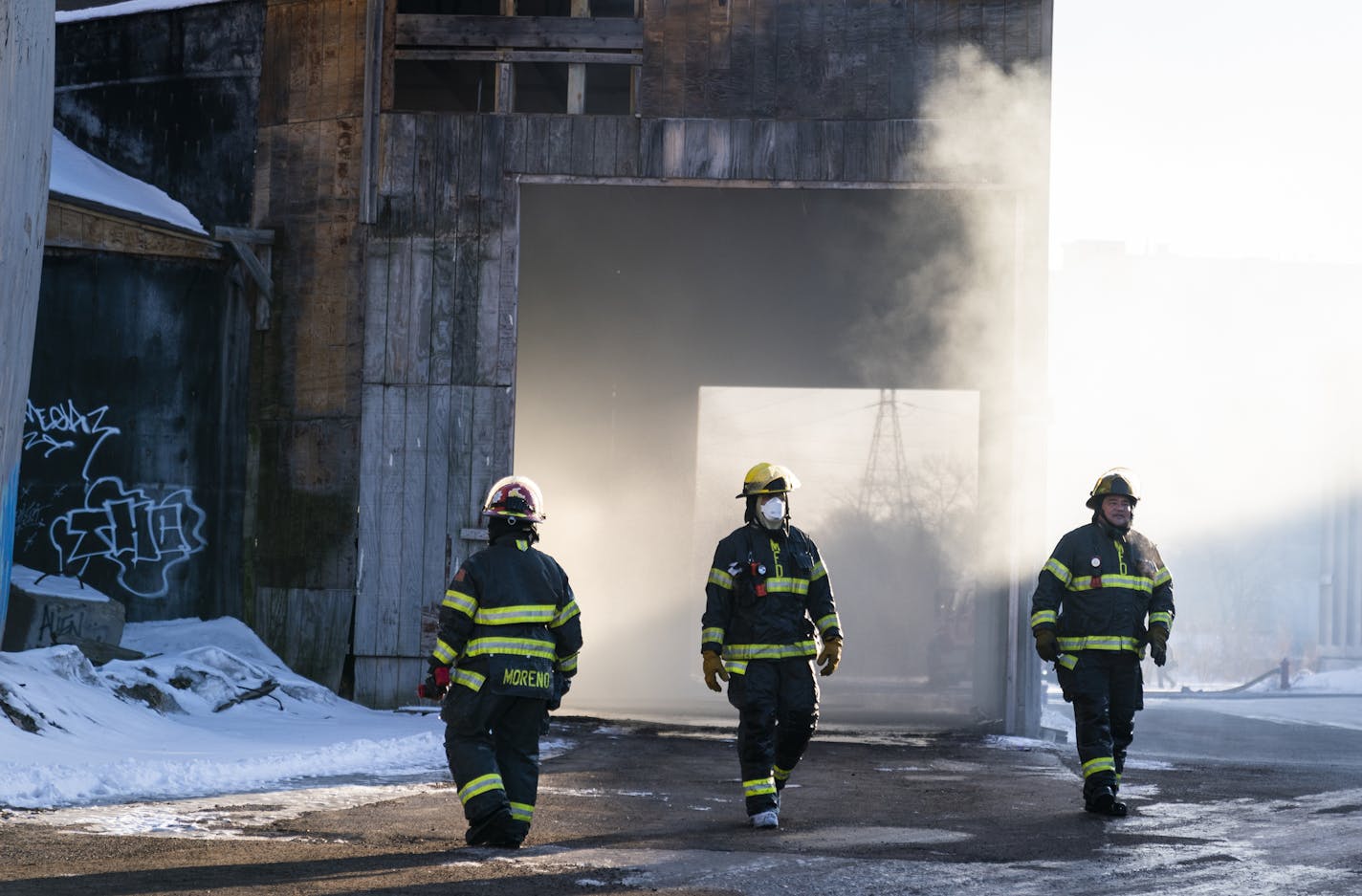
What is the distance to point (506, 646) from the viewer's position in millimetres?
6902

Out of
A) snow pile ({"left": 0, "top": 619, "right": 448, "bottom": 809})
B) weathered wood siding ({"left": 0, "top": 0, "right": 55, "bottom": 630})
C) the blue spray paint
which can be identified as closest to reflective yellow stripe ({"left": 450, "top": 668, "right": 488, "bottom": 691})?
snow pile ({"left": 0, "top": 619, "right": 448, "bottom": 809})

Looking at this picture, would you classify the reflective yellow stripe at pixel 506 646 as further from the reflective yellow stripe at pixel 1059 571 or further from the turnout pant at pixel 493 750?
the reflective yellow stripe at pixel 1059 571

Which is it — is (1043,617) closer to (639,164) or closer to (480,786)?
(480,786)

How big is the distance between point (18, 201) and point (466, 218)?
5410mm

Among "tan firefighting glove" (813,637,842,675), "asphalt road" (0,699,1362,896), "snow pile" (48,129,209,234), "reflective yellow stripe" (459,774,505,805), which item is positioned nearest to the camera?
"asphalt road" (0,699,1362,896)

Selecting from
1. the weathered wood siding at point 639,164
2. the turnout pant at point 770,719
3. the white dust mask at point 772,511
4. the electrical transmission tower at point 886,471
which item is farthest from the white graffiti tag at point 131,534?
the electrical transmission tower at point 886,471

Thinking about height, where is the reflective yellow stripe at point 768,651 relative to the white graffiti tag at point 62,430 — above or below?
below

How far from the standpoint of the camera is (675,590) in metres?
29.5

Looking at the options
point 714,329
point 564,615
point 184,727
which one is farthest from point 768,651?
point 714,329

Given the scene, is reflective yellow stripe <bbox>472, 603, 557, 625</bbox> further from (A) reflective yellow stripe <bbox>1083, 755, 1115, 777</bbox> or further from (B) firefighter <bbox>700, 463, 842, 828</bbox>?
(A) reflective yellow stripe <bbox>1083, 755, 1115, 777</bbox>

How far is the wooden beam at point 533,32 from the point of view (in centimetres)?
1512

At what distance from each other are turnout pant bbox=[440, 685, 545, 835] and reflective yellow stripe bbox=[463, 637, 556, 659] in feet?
0.55

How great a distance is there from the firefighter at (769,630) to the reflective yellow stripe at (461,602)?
1.39m

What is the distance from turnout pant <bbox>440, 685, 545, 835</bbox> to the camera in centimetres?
668
